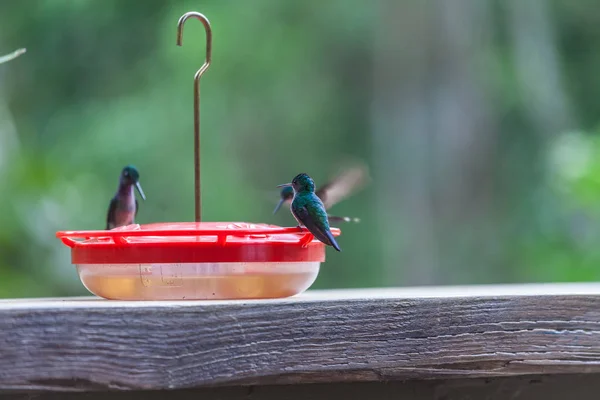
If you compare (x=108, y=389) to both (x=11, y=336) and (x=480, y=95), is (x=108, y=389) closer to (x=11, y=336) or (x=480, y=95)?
(x=11, y=336)

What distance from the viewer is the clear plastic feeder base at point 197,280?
3.85 feet

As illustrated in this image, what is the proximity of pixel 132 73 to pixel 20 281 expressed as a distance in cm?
258

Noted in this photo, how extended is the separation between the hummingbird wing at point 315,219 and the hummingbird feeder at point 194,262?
0.04 m

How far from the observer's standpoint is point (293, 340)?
1025 millimetres

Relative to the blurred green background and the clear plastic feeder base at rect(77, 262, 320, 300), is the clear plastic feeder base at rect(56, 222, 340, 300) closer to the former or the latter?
the clear plastic feeder base at rect(77, 262, 320, 300)

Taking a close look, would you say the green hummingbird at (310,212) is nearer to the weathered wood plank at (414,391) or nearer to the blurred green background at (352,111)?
the weathered wood plank at (414,391)

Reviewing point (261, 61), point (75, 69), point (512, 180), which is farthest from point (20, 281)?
point (512, 180)

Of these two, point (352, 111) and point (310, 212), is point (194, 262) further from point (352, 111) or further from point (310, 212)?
point (352, 111)

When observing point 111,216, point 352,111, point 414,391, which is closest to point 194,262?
point 414,391

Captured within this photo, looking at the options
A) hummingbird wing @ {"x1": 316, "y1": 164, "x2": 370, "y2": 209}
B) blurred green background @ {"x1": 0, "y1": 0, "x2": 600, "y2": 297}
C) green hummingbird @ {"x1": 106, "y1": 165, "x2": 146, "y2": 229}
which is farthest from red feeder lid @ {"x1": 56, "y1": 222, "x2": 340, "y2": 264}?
blurred green background @ {"x1": 0, "y1": 0, "x2": 600, "y2": 297}

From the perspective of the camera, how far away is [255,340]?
101 centimetres

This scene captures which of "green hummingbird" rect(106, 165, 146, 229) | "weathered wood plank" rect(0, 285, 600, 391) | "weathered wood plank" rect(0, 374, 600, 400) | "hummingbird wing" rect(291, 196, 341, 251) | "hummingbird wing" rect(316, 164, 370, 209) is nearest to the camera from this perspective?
"weathered wood plank" rect(0, 285, 600, 391)

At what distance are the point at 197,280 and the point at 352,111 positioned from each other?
758cm

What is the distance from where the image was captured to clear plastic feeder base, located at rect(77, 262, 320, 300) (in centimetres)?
117
